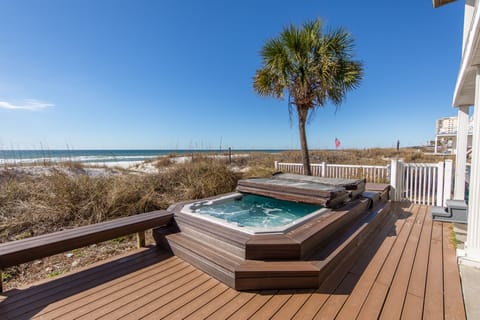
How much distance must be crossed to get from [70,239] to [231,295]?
1.79 m

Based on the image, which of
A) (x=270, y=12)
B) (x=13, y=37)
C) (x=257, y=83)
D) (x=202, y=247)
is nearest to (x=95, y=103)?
(x=13, y=37)

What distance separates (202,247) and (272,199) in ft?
7.13

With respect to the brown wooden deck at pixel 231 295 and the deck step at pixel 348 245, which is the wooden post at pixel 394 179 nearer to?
the deck step at pixel 348 245

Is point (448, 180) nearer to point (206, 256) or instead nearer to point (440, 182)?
point (440, 182)

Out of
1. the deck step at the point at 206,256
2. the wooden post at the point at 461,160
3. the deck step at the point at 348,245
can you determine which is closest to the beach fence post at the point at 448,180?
the wooden post at the point at 461,160

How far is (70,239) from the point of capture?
2014 mm

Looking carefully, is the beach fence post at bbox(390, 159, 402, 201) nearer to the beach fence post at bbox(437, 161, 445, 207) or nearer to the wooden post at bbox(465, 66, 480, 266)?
the beach fence post at bbox(437, 161, 445, 207)

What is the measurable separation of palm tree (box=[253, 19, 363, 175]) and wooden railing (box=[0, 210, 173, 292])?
466cm

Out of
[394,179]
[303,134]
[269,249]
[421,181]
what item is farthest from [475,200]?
[303,134]

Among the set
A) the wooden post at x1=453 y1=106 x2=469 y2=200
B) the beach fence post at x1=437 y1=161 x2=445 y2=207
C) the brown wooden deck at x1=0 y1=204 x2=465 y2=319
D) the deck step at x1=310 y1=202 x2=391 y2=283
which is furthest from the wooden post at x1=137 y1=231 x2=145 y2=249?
the beach fence post at x1=437 y1=161 x2=445 y2=207

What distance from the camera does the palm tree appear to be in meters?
4.94

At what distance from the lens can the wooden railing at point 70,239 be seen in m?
1.76

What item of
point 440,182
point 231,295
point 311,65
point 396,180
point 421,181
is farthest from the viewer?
point 311,65

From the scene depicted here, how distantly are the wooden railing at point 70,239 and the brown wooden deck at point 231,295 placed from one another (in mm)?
317
